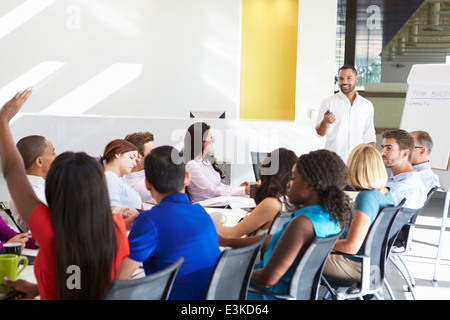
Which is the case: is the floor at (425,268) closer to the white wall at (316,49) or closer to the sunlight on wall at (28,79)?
the white wall at (316,49)

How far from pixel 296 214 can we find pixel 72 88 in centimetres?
720

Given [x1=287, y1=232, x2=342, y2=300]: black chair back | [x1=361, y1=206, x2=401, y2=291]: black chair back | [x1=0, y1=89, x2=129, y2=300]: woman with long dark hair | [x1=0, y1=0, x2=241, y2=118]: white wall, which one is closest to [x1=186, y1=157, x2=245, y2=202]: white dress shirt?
[x1=361, y1=206, x2=401, y2=291]: black chair back

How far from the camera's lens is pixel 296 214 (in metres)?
2.29

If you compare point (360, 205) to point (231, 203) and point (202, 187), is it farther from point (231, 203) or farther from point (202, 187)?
point (202, 187)

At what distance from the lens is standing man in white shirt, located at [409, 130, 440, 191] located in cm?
443

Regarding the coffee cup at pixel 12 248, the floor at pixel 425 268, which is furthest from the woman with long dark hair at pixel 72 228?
the floor at pixel 425 268

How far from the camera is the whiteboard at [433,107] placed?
17.7ft

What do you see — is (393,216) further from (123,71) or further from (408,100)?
(123,71)

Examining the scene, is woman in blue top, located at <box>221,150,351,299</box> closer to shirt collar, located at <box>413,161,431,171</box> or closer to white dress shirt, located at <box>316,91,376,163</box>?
shirt collar, located at <box>413,161,431,171</box>

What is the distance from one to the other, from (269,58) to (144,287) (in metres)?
7.86

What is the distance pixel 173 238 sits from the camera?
197 cm

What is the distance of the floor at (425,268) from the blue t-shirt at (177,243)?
2.57 m

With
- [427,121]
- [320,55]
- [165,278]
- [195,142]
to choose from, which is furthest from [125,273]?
[320,55]

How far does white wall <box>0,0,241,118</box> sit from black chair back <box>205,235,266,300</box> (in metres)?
6.78
